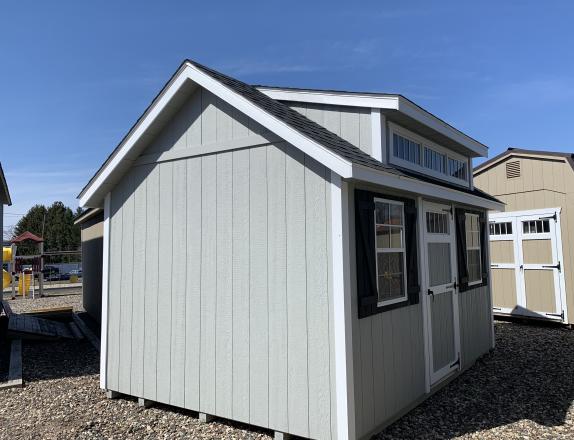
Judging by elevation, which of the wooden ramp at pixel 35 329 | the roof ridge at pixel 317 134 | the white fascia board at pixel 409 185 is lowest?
the wooden ramp at pixel 35 329

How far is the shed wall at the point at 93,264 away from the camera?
34.6 feet

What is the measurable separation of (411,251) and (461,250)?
6.34 feet

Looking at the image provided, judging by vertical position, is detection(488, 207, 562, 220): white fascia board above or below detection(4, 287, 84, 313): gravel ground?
above

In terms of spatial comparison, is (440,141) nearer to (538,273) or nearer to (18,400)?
(538,273)

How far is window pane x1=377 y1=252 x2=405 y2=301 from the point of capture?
14.4ft

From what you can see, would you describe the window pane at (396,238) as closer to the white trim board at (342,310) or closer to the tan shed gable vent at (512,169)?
the white trim board at (342,310)

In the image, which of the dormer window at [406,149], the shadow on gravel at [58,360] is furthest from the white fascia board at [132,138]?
the shadow on gravel at [58,360]

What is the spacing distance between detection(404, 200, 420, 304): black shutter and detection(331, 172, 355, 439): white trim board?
4.51ft

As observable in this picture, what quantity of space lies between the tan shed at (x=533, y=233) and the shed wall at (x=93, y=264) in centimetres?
1002

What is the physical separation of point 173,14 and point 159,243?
4174 mm

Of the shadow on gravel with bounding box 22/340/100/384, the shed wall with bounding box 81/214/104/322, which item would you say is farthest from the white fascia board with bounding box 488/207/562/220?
the shed wall with bounding box 81/214/104/322

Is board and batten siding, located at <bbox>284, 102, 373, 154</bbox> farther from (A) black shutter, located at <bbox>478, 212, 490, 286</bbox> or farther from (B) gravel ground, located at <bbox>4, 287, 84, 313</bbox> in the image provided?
A: (B) gravel ground, located at <bbox>4, 287, 84, 313</bbox>

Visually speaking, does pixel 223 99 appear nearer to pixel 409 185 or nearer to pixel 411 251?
pixel 409 185

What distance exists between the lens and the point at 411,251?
4906 millimetres
